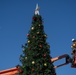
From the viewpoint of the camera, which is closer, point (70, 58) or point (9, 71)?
point (9, 71)

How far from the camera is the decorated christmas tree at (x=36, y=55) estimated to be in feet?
47.3

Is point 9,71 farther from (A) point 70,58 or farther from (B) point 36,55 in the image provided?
(B) point 36,55

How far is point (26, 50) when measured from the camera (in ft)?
49.2

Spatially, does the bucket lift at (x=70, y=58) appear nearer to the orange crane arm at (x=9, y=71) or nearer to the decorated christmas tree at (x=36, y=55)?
the orange crane arm at (x=9, y=71)

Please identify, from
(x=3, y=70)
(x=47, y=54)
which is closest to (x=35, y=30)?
(x=47, y=54)

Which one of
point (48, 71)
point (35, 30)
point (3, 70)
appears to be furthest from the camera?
point (3, 70)

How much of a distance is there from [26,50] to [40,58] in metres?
0.87

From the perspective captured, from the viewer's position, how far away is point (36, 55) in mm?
14633

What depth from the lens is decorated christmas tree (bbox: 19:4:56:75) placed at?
1441 centimetres

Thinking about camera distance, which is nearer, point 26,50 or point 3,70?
point 26,50

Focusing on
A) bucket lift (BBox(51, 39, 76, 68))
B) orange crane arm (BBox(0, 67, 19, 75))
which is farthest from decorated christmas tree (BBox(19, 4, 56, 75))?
orange crane arm (BBox(0, 67, 19, 75))

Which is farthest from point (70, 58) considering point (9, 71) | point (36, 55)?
point (36, 55)

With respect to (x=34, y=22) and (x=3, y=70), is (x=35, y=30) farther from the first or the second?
(x=3, y=70)

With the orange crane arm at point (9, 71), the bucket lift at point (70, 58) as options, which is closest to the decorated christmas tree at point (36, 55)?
the bucket lift at point (70, 58)
